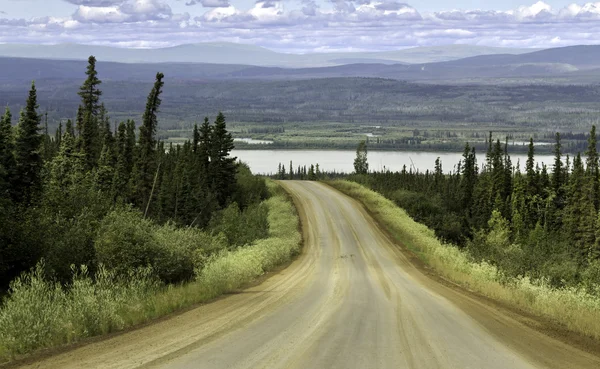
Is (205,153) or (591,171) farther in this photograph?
(591,171)

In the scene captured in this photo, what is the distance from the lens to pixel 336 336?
15.4 m

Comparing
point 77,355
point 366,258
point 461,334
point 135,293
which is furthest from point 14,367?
point 366,258

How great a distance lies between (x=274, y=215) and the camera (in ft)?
172

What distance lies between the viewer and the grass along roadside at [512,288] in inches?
717

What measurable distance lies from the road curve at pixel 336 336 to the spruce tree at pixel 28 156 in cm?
2384

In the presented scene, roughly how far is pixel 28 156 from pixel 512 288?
106ft

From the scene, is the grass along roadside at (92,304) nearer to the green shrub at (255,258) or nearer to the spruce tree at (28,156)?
the green shrub at (255,258)

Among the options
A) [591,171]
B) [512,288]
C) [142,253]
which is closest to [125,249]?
[142,253]

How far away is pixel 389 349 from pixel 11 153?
114 ft

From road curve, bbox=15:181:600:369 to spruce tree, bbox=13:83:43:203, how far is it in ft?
78.2

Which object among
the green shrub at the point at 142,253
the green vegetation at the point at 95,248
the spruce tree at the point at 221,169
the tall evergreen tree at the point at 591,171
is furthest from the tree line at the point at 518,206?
the green shrub at the point at 142,253

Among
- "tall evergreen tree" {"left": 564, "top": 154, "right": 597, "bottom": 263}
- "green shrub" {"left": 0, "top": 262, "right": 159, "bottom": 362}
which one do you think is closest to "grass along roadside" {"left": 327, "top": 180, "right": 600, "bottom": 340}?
"green shrub" {"left": 0, "top": 262, "right": 159, "bottom": 362}

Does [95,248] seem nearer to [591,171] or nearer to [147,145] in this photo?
[147,145]

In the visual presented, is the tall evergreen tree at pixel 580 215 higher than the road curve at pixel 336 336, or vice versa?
the road curve at pixel 336 336
